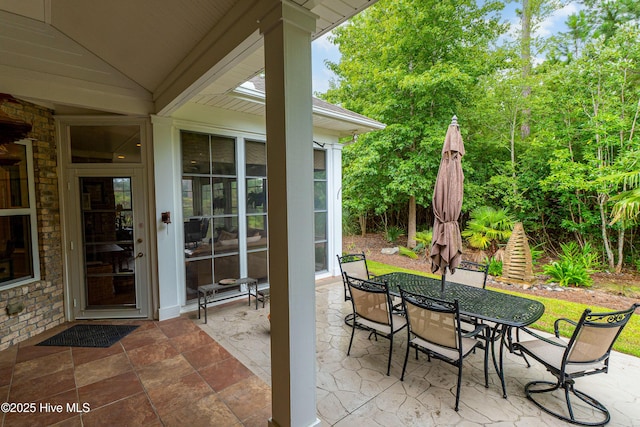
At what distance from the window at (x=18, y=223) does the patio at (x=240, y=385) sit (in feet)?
2.80

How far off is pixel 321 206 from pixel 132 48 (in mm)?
3903

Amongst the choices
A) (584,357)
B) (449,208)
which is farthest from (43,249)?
(584,357)

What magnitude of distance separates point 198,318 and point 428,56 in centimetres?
846

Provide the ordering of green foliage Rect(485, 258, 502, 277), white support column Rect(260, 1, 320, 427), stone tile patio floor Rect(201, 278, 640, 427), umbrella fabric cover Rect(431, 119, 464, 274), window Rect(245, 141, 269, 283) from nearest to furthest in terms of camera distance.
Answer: white support column Rect(260, 1, 320, 427) < stone tile patio floor Rect(201, 278, 640, 427) < umbrella fabric cover Rect(431, 119, 464, 274) < window Rect(245, 141, 269, 283) < green foliage Rect(485, 258, 502, 277)

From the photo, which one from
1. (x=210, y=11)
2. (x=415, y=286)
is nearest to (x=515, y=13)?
(x=415, y=286)

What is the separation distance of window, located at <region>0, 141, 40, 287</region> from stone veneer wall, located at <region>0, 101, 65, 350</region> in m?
0.07

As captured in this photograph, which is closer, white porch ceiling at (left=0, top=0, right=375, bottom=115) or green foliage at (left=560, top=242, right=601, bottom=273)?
white porch ceiling at (left=0, top=0, right=375, bottom=115)

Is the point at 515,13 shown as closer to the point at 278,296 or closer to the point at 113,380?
the point at 278,296

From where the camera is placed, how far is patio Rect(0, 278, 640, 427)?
2.17m

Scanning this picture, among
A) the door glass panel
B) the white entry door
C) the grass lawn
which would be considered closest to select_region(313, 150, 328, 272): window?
the white entry door

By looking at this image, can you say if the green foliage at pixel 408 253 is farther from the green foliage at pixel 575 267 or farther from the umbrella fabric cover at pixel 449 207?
the umbrella fabric cover at pixel 449 207

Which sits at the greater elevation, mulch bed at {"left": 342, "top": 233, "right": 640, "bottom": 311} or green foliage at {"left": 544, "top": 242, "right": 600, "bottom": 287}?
green foliage at {"left": 544, "top": 242, "right": 600, "bottom": 287}

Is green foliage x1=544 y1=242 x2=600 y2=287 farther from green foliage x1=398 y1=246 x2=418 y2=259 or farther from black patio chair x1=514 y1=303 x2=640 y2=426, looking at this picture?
black patio chair x1=514 y1=303 x2=640 y2=426

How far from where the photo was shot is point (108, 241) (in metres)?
3.90
